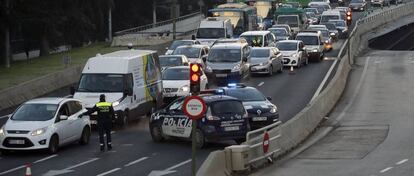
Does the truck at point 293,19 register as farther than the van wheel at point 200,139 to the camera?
Yes

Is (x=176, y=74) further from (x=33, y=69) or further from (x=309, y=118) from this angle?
(x=33, y=69)

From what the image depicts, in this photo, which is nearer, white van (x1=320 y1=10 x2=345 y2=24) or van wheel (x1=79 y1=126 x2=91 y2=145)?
van wheel (x1=79 y1=126 x2=91 y2=145)

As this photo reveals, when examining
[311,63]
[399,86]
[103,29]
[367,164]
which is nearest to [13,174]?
[367,164]

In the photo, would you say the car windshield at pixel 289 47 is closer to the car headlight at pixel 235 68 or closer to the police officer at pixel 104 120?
the car headlight at pixel 235 68

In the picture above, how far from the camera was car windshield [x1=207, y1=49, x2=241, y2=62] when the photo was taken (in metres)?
45.1

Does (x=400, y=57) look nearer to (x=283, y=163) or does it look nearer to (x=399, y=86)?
(x=399, y=86)

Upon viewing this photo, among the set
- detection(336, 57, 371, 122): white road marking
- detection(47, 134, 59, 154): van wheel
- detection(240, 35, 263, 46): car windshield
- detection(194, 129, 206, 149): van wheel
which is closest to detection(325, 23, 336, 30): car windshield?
detection(336, 57, 371, 122): white road marking

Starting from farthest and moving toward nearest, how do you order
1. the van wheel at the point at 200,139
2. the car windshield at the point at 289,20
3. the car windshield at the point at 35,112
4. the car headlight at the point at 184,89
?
the car windshield at the point at 289,20
the car headlight at the point at 184,89
the van wheel at the point at 200,139
the car windshield at the point at 35,112

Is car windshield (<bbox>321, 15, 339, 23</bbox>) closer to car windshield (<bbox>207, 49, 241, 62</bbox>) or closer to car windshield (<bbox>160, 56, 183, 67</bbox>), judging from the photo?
car windshield (<bbox>207, 49, 241, 62</bbox>)

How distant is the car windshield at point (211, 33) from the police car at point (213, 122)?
30903 mm

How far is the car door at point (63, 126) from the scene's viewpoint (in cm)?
2553

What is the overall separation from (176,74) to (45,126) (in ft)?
41.6

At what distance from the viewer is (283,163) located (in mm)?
24656

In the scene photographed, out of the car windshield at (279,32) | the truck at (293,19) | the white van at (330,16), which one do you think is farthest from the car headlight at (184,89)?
the white van at (330,16)
